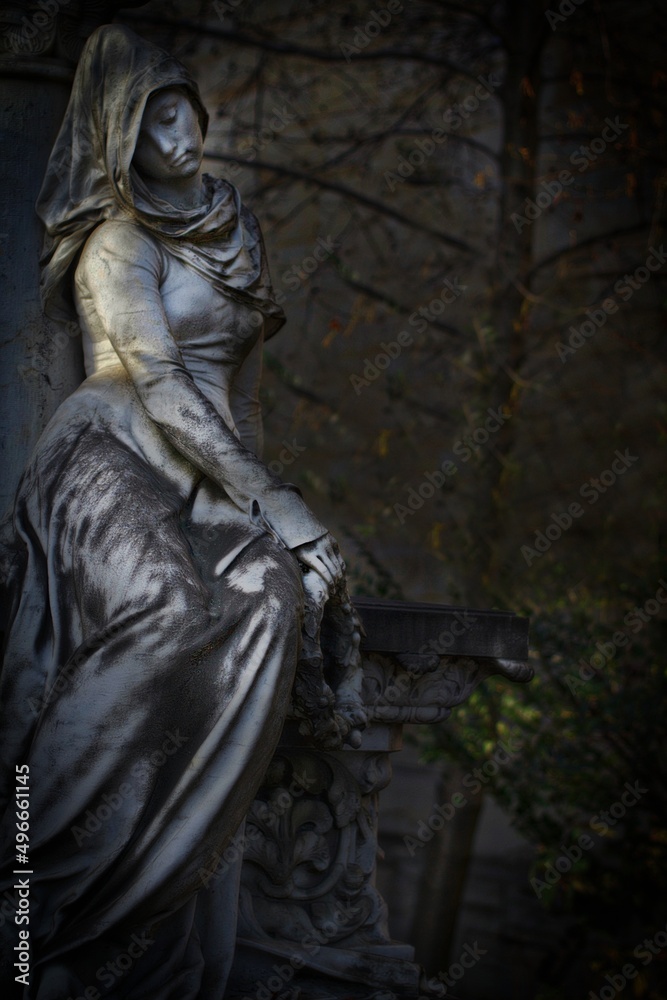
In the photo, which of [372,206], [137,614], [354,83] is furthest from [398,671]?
[354,83]

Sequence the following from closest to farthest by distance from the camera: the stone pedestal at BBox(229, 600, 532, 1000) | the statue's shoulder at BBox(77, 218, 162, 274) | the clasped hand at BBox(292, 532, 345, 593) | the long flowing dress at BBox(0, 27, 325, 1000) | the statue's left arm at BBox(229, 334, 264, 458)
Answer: the long flowing dress at BBox(0, 27, 325, 1000), the clasped hand at BBox(292, 532, 345, 593), the statue's shoulder at BBox(77, 218, 162, 274), the stone pedestal at BBox(229, 600, 532, 1000), the statue's left arm at BBox(229, 334, 264, 458)

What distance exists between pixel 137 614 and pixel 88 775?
1.15 feet

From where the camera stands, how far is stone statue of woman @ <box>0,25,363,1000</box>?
278 cm

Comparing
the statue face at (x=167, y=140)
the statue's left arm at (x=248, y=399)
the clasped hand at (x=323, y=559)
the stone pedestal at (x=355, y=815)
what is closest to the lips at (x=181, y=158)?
the statue face at (x=167, y=140)

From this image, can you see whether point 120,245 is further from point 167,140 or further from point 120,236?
point 167,140

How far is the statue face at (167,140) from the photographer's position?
329 centimetres

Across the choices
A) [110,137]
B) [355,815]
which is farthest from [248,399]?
[355,815]

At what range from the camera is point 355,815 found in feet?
11.5

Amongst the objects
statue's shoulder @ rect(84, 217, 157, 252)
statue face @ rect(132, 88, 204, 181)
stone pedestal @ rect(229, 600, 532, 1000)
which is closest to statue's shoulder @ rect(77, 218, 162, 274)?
statue's shoulder @ rect(84, 217, 157, 252)

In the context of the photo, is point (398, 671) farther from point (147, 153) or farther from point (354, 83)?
point (354, 83)

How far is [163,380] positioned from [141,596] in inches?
22.1

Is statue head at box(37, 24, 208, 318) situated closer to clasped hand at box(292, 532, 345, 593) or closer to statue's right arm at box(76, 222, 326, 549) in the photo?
statue's right arm at box(76, 222, 326, 549)

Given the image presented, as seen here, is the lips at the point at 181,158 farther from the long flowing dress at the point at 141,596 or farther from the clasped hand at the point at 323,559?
the clasped hand at the point at 323,559

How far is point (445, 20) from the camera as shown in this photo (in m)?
7.50
